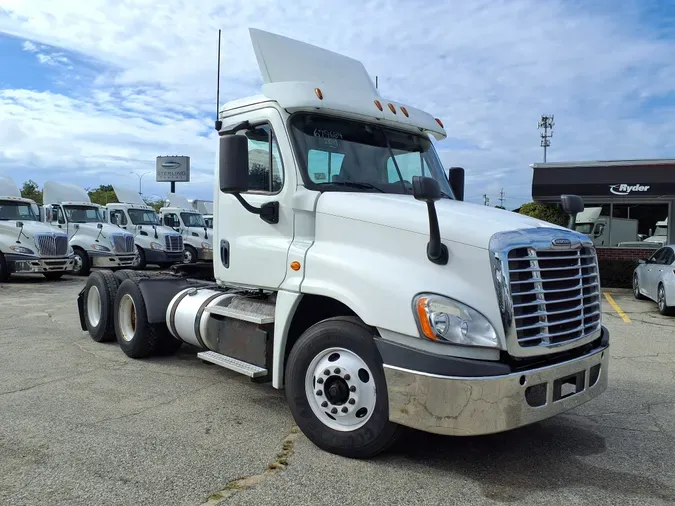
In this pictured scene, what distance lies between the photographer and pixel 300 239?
4.64m

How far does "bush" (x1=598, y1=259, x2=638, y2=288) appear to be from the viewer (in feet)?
59.1

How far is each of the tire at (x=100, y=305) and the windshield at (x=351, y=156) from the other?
4048 mm

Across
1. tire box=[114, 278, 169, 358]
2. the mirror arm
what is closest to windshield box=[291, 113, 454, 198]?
the mirror arm

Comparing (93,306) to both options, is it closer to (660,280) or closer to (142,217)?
(660,280)

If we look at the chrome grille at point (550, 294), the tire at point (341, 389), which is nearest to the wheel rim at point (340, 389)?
the tire at point (341, 389)

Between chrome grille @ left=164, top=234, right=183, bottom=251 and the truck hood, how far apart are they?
735 inches

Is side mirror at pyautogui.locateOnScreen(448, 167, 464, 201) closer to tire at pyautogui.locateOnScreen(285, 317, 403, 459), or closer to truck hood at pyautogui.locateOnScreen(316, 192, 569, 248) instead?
truck hood at pyautogui.locateOnScreen(316, 192, 569, 248)

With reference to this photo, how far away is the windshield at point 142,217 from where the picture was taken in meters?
22.4

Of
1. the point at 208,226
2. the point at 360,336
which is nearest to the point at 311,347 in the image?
the point at 360,336

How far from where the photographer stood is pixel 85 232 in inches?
770

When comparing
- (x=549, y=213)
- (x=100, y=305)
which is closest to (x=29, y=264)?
(x=100, y=305)

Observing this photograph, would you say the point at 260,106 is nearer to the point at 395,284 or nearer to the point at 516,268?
A: the point at 395,284

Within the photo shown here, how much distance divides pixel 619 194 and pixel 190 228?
16150 millimetres

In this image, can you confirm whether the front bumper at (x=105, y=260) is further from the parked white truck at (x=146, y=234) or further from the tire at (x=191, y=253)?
the tire at (x=191, y=253)
